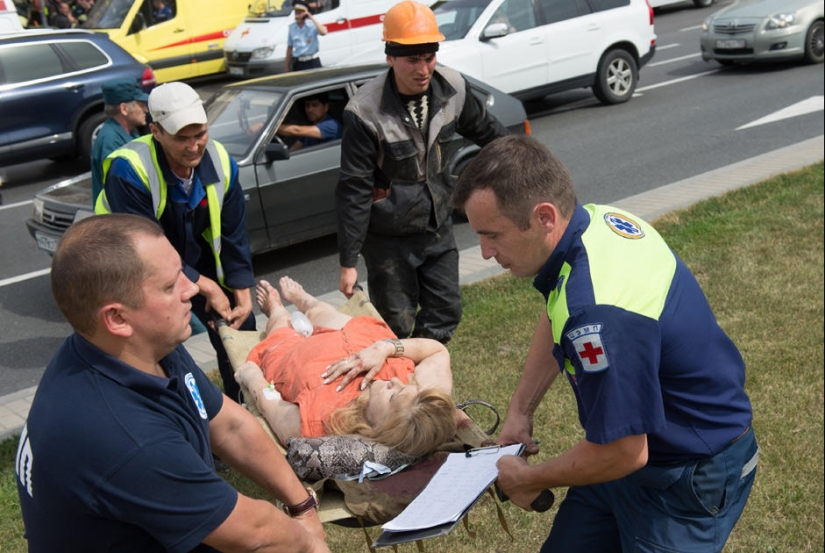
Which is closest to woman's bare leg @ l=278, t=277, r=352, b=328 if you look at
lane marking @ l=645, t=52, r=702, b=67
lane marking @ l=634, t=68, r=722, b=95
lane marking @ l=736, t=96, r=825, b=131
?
lane marking @ l=736, t=96, r=825, b=131

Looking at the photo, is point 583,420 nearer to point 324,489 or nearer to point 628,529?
point 628,529

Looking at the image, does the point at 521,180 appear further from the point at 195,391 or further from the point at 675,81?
the point at 675,81

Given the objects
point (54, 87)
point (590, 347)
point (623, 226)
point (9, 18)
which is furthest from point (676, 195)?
point (54, 87)

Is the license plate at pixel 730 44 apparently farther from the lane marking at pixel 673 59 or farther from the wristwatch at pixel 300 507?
the wristwatch at pixel 300 507

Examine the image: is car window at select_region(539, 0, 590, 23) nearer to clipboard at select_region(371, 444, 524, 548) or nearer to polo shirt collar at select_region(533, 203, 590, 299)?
clipboard at select_region(371, 444, 524, 548)

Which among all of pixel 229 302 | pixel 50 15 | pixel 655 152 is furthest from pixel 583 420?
pixel 50 15

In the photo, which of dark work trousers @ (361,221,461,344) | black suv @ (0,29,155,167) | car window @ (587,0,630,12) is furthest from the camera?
car window @ (587,0,630,12)

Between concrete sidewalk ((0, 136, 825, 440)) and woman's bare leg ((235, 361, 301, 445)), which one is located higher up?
woman's bare leg ((235, 361, 301, 445))

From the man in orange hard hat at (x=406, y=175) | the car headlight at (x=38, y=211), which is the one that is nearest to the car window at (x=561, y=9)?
the car headlight at (x=38, y=211)

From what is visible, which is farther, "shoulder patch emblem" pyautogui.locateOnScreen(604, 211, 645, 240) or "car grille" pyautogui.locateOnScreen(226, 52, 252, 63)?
"car grille" pyautogui.locateOnScreen(226, 52, 252, 63)

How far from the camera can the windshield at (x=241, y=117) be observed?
328 inches

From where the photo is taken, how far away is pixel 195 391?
268 cm

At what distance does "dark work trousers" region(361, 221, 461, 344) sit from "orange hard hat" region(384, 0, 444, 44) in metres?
1.07

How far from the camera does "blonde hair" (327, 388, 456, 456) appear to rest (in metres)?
3.77
